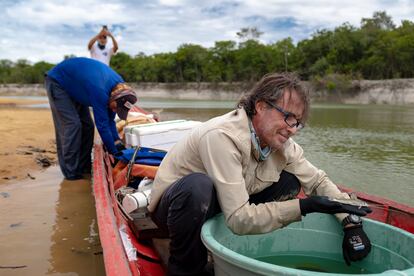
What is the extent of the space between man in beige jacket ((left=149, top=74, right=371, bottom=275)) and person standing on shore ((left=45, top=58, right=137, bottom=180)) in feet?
7.31

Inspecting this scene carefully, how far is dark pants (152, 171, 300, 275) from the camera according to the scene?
1.83m

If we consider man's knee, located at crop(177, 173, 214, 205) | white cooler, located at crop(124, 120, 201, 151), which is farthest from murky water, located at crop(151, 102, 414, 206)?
man's knee, located at crop(177, 173, 214, 205)

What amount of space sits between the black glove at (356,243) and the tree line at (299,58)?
125ft

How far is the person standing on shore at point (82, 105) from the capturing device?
4.18 m

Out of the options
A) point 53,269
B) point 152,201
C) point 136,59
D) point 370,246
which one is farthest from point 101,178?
point 136,59

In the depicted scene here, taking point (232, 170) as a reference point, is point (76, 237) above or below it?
below

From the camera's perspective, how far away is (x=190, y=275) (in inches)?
77.7

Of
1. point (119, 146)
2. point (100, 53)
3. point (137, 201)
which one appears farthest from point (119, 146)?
point (100, 53)

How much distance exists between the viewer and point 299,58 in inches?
2459

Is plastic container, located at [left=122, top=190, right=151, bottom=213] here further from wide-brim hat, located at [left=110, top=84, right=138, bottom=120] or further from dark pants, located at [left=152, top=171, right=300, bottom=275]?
wide-brim hat, located at [left=110, top=84, right=138, bottom=120]

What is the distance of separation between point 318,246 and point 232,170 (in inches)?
29.1

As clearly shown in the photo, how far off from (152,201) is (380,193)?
191 inches

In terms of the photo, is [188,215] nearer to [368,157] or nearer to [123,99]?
[123,99]

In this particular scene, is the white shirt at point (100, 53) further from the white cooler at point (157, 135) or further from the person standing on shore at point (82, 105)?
the white cooler at point (157, 135)
